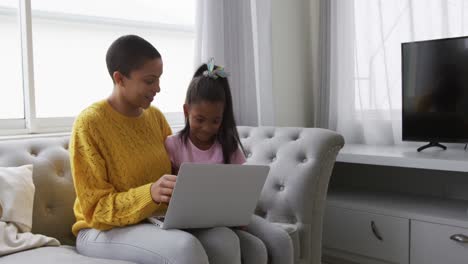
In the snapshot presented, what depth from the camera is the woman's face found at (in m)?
1.45

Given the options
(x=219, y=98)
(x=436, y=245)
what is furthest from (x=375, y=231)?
(x=219, y=98)

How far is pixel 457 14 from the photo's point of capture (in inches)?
95.8

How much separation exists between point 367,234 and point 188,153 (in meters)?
1.05

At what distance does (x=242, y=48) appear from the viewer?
2.53m

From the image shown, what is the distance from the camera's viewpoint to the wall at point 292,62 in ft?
9.40

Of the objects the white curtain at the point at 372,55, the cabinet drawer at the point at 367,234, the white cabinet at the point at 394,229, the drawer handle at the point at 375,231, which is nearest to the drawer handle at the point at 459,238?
the white cabinet at the point at 394,229

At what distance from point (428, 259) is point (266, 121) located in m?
1.09

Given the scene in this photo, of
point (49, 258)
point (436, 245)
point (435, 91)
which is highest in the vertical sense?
point (435, 91)

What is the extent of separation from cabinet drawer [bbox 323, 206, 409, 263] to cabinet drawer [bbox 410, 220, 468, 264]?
0.14ft

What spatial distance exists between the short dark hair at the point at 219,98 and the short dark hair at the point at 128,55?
196 millimetres

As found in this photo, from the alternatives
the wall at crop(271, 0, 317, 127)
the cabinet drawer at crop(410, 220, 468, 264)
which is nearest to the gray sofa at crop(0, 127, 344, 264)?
the cabinet drawer at crop(410, 220, 468, 264)

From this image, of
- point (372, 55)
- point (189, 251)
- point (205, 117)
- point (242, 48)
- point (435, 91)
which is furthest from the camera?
point (372, 55)

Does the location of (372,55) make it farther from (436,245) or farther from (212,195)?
(212,195)

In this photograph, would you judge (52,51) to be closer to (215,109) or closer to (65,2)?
(65,2)
